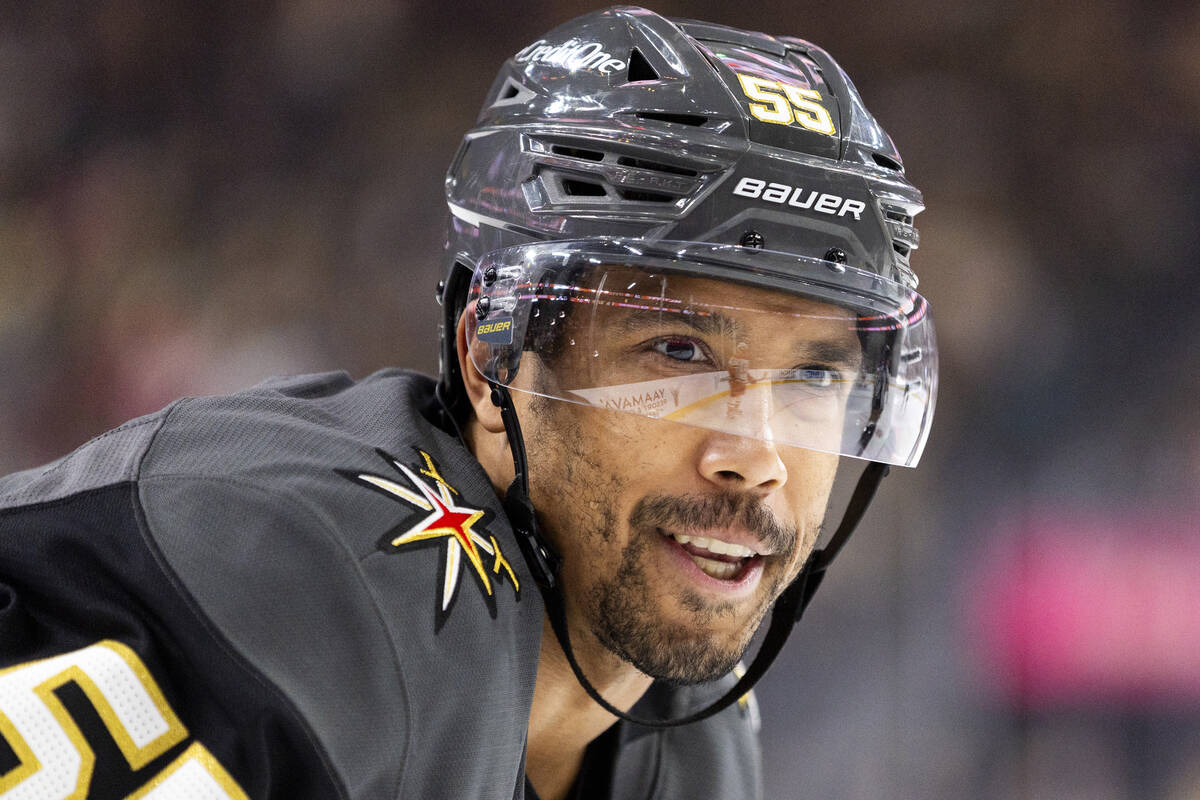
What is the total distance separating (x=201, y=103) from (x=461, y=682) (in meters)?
Result: 2.52

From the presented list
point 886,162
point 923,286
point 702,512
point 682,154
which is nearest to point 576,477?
point 702,512

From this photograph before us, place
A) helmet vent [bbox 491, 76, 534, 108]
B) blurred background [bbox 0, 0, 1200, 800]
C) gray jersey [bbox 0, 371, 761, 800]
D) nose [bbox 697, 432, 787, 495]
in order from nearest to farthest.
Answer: gray jersey [bbox 0, 371, 761, 800] < nose [bbox 697, 432, 787, 495] < helmet vent [bbox 491, 76, 534, 108] < blurred background [bbox 0, 0, 1200, 800]

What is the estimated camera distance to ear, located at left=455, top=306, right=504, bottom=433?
163cm

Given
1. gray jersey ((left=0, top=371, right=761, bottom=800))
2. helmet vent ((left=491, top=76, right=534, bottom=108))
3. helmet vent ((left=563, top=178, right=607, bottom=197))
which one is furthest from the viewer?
helmet vent ((left=491, top=76, right=534, bottom=108))

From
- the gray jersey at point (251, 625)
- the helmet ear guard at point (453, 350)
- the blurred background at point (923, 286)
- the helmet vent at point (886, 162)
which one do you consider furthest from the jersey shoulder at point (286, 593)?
the blurred background at point (923, 286)

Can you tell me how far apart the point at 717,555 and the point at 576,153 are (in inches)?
23.1

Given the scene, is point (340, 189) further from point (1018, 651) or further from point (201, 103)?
point (1018, 651)

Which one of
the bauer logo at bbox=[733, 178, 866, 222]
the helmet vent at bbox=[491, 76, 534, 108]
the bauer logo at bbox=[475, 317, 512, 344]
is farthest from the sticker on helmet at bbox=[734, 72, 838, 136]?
the bauer logo at bbox=[475, 317, 512, 344]

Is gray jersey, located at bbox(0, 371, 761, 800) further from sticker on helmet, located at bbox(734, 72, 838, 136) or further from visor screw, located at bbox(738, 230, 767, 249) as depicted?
sticker on helmet, located at bbox(734, 72, 838, 136)

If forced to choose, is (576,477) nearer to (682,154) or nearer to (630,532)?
(630,532)

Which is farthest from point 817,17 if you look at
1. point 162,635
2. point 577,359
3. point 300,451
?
point 162,635

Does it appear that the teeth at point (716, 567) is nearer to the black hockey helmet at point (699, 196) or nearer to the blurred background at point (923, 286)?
the black hockey helmet at point (699, 196)

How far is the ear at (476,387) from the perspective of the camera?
1631 millimetres

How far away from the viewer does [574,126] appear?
156 centimetres
